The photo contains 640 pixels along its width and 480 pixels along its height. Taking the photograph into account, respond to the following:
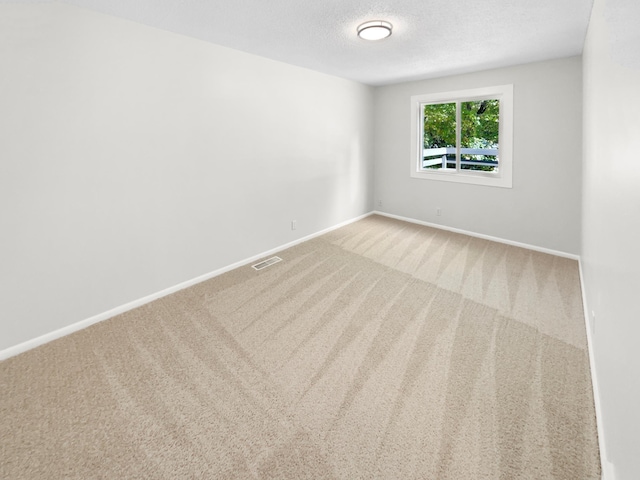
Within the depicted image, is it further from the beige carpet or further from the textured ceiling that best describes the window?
the beige carpet

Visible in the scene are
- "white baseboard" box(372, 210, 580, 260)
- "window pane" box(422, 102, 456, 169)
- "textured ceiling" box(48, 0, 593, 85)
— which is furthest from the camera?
"window pane" box(422, 102, 456, 169)

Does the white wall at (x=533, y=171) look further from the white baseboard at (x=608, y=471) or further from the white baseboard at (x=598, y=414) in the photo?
the white baseboard at (x=608, y=471)

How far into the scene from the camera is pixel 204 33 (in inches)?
117

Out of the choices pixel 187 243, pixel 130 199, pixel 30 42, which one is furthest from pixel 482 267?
pixel 30 42

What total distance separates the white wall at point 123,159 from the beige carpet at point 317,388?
447 mm

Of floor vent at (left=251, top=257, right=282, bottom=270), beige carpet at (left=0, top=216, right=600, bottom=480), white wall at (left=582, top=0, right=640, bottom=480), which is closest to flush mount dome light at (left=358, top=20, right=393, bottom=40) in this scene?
white wall at (left=582, top=0, right=640, bottom=480)

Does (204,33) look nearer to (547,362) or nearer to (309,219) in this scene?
(309,219)

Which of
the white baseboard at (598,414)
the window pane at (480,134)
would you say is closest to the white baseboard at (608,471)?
the white baseboard at (598,414)

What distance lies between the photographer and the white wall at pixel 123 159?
2273 millimetres

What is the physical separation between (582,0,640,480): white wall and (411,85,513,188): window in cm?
275

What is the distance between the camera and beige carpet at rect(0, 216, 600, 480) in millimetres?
1519

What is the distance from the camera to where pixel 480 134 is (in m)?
5.43

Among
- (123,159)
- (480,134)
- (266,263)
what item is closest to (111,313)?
(123,159)

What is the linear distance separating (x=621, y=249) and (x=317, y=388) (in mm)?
1613
